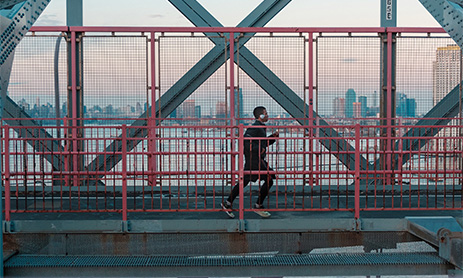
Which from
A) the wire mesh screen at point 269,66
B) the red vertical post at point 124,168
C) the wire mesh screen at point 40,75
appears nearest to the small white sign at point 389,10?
the wire mesh screen at point 269,66

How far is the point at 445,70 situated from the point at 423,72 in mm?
484

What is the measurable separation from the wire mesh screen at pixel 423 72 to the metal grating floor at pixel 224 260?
231 inches

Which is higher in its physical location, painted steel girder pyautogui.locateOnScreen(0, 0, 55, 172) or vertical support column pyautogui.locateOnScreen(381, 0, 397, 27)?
vertical support column pyautogui.locateOnScreen(381, 0, 397, 27)

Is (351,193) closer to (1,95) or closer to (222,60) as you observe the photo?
(222,60)

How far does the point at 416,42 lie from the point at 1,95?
9.40 m

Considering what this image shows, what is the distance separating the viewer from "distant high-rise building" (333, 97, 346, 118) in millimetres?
14289

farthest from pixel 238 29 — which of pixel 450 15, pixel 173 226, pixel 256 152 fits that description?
pixel 173 226

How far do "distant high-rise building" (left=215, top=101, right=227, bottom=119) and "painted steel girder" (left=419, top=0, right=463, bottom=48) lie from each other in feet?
19.3

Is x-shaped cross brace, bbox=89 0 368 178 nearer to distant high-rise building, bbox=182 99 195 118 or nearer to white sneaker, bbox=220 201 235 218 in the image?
distant high-rise building, bbox=182 99 195 118

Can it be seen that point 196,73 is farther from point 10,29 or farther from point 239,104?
point 10,29

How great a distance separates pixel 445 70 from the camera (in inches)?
571

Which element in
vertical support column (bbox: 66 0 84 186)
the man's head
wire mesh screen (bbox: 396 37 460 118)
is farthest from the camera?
wire mesh screen (bbox: 396 37 460 118)

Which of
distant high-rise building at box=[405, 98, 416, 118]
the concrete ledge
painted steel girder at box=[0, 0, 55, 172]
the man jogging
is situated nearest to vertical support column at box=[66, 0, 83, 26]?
painted steel girder at box=[0, 0, 55, 172]

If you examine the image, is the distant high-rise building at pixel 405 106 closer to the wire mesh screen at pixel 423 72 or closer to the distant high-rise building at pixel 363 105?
the wire mesh screen at pixel 423 72
